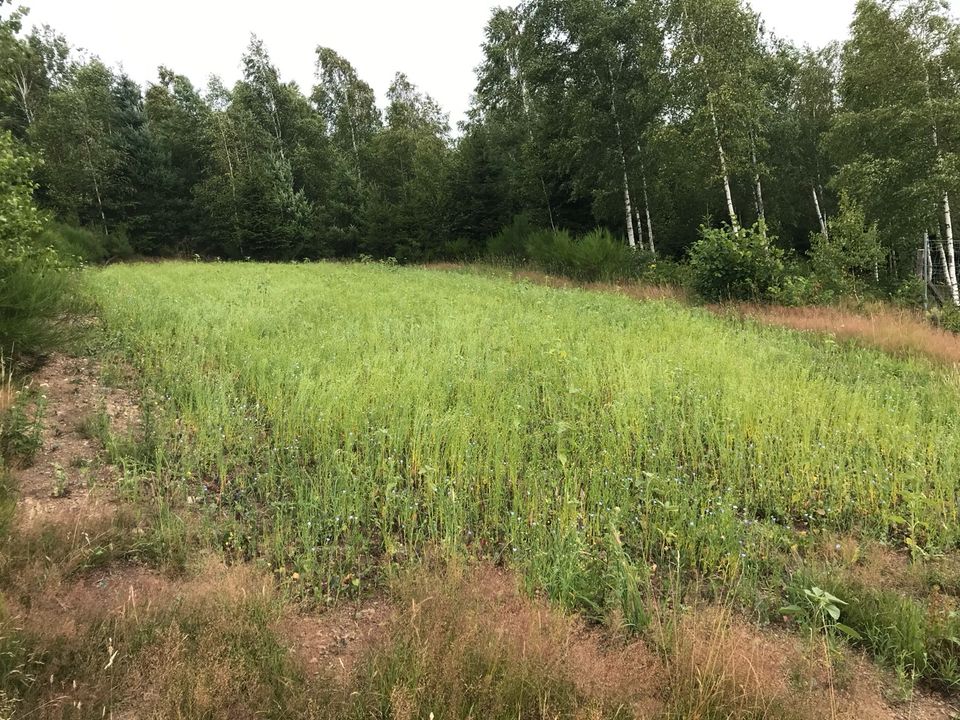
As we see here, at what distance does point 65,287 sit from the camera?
7.41 meters

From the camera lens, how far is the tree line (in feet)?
50.6

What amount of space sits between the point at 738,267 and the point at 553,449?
10.7 metres

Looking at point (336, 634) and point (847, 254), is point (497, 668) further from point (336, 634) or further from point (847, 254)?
point (847, 254)

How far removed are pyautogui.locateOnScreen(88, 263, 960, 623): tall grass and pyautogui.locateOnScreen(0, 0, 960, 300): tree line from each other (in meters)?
8.49

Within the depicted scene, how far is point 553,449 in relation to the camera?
13.6 ft

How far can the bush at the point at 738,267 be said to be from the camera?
492 inches

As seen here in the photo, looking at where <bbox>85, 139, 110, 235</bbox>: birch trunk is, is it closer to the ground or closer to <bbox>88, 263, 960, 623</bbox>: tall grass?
<bbox>88, 263, 960, 623</bbox>: tall grass

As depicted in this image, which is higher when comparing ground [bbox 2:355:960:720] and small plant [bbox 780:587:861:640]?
ground [bbox 2:355:960:720]

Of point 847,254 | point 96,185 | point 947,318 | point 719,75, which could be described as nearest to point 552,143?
point 719,75

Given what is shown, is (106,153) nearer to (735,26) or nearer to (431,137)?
(431,137)

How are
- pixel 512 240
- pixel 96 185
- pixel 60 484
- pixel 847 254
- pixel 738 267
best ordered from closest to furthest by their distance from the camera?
pixel 60 484
pixel 738 267
pixel 847 254
pixel 512 240
pixel 96 185

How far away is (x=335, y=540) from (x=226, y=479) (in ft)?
4.17

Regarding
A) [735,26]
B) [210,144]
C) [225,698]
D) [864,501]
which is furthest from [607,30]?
[210,144]

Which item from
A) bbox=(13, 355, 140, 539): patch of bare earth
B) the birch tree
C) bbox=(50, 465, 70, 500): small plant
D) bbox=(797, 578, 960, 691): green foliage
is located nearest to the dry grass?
bbox=(797, 578, 960, 691): green foliage
